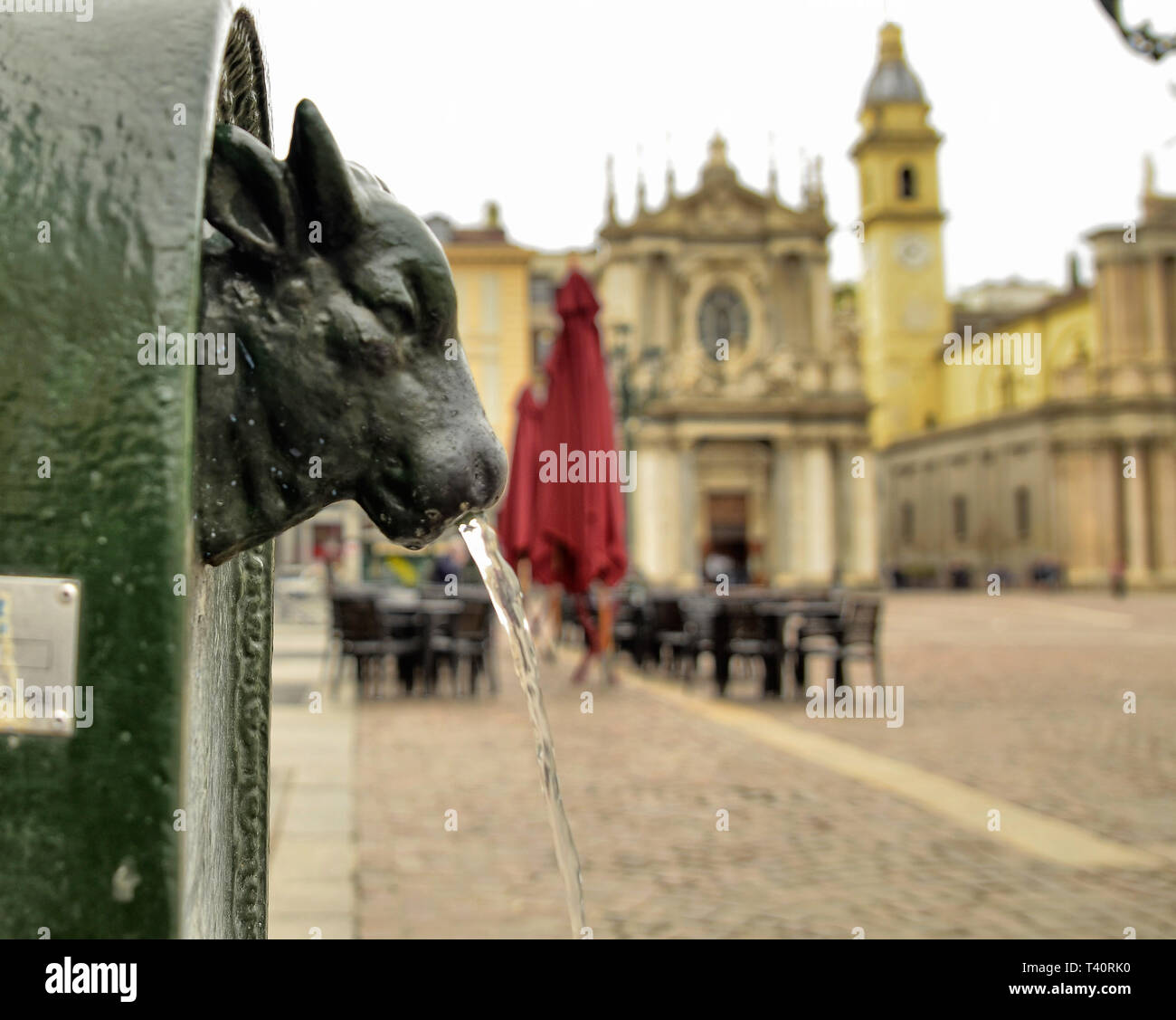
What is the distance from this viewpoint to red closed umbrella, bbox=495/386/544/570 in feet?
42.3

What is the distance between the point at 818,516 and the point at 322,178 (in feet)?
156

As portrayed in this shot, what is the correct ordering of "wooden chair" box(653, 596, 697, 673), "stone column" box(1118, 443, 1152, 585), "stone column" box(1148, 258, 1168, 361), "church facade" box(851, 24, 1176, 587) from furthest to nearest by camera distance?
"stone column" box(1148, 258, 1168, 361) → "church facade" box(851, 24, 1176, 587) → "stone column" box(1118, 443, 1152, 585) → "wooden chair" box(653, 596, 697, 673)

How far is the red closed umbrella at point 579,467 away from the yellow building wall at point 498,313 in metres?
38.4

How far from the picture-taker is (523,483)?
13.5m

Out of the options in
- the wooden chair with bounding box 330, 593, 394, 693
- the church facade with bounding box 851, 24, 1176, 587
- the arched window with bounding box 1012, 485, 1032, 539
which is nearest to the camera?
the wooden chair with bounding box 330, 593, 394, 693

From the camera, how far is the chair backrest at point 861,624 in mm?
11266

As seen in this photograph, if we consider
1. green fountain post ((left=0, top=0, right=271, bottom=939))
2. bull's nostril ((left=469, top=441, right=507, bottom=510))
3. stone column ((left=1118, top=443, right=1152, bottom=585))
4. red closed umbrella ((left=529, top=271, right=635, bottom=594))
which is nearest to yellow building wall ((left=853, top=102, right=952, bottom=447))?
stone column ((left=1118, top=443, right=1152, bottom=585))

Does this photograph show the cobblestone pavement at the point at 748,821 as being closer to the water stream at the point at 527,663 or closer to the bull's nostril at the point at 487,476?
the water stream at the point at 527,663

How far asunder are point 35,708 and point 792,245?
52.8 meters

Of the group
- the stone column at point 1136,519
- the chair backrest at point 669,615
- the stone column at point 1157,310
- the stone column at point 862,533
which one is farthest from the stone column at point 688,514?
the chair backrest at point 669,615

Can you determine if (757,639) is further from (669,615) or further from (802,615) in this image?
(669,615)

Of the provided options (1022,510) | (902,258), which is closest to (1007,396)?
(902,258)

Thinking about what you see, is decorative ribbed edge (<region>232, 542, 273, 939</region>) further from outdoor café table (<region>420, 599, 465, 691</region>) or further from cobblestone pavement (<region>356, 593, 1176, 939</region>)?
outdoor café table (<region>420, 599, 465, 691</region>)
